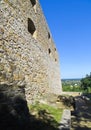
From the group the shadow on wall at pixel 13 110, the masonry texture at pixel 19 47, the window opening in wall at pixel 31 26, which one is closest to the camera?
the shadow on wall at pixel 13 110

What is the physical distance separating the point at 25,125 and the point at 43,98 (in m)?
4.90

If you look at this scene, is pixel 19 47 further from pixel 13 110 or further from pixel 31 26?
pixel 13 110

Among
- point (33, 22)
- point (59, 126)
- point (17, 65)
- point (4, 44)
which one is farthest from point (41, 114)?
point (33, 22)

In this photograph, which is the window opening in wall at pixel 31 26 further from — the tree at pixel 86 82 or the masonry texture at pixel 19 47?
the tree at pixel 86 82

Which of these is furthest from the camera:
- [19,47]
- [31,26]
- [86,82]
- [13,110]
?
[86,82]

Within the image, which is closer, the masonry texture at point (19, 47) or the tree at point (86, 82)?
the masonry texture at point (19, 47)

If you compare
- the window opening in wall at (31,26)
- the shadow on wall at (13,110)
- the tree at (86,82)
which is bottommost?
the shadow on wall at (13,110)

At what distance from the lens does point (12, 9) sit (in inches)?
276

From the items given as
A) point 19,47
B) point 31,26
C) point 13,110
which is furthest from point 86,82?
point 13,110

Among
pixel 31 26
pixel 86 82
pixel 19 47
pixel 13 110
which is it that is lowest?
pixel 13 110

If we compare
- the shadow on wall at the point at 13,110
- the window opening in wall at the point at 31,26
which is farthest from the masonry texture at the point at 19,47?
the shadow on wall at the point at 13,110

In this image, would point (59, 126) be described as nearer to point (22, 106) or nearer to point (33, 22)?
point (22, 106)

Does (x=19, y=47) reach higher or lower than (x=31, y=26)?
lower

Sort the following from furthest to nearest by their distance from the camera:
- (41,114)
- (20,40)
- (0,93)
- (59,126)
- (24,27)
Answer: (24,27)
(20,40)
(41,114)
(59,126)
(0,93)
